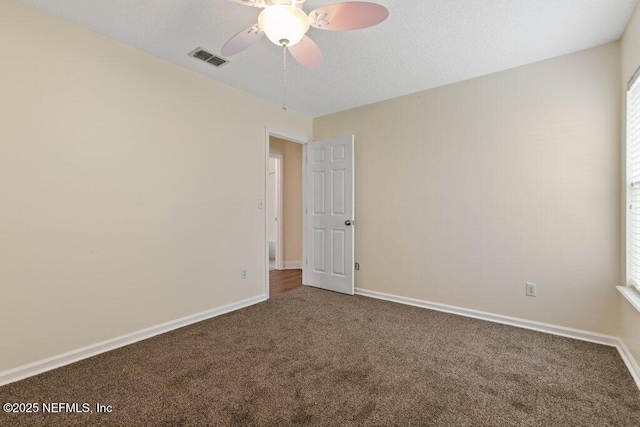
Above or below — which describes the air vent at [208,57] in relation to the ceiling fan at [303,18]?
above

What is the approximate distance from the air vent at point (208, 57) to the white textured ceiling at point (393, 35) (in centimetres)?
6

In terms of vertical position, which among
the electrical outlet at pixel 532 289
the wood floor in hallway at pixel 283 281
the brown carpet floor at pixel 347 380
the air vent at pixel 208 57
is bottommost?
the wood floor in hallway at pixel 283 281

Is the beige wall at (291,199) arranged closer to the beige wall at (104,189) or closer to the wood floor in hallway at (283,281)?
the wood floor in hallway at (283,281)

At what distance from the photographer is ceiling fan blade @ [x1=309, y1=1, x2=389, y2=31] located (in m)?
1.51

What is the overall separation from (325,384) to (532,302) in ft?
7.08

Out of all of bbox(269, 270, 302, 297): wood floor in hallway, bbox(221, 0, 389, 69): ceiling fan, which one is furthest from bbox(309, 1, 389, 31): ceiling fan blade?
bbox(269, 270, 302, 297): wood floor in hallway

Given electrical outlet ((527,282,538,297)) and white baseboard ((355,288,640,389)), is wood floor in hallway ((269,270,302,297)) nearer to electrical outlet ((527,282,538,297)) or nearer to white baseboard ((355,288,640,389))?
white baseboard ((355,288,640,389))

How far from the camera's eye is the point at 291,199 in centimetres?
560

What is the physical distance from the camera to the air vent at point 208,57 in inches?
99.6

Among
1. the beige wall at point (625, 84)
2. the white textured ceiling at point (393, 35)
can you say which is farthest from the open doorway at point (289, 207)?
the beige wall at point (625, 84)

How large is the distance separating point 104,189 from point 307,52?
191 cm

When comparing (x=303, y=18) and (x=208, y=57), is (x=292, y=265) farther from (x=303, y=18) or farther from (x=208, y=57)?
(x=303, y=18)

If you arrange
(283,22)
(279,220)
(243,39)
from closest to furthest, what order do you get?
(283,22) < (243,39) < (279,220)

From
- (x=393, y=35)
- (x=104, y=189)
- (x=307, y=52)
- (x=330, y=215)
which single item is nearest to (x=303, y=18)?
(x=307, y=52)
